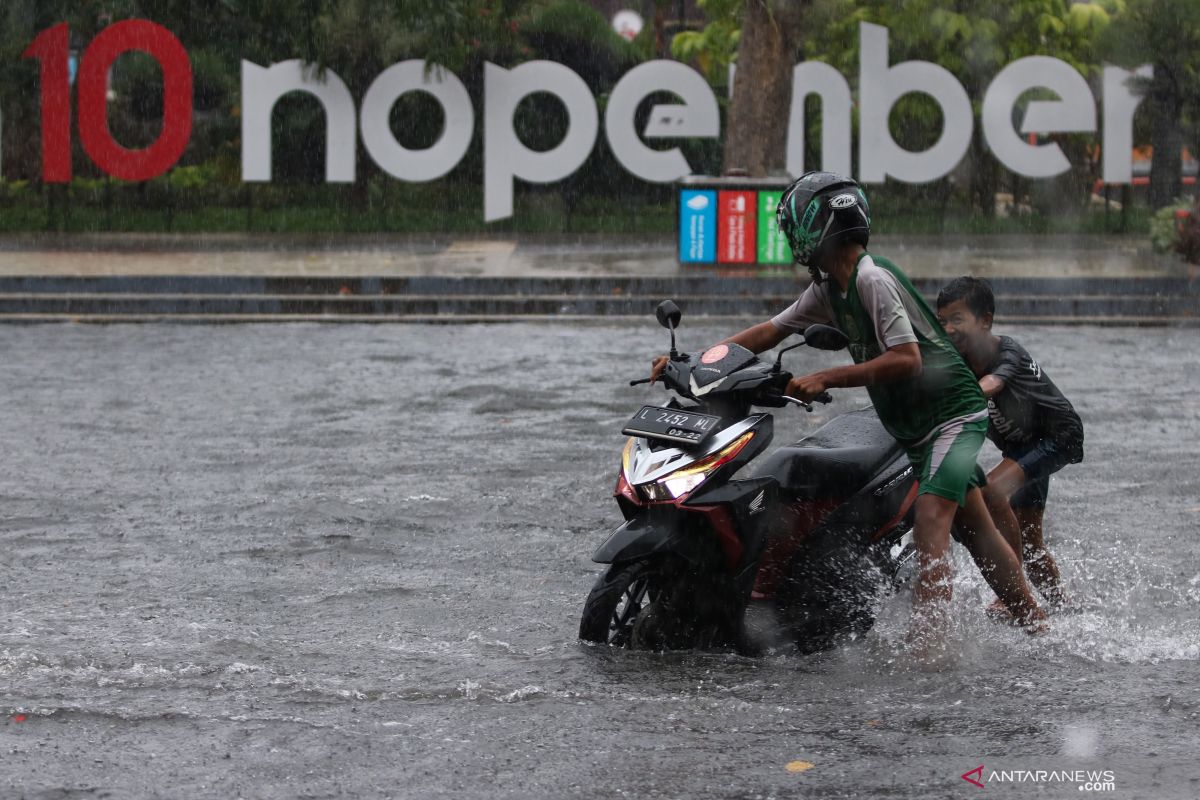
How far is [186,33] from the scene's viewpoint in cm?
3023

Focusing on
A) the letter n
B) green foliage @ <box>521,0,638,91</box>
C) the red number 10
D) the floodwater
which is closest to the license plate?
the floodwater

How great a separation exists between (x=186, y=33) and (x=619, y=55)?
7676mm

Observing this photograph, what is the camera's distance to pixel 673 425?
18.9 feet

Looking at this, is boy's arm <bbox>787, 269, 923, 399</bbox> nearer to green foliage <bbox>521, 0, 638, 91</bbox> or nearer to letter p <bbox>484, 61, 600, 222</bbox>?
letter p <bbox>484, 61, 600, 222</bbox>

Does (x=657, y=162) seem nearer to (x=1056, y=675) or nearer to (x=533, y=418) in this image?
(x=533, y=418)

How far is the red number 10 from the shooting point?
25.8m

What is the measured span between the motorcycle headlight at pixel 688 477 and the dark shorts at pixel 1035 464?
1.40 m

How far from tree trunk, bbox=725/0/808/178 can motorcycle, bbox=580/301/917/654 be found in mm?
18320

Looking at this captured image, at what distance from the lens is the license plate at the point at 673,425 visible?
5.68 metres

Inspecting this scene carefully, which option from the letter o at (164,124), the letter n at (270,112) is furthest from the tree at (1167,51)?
the letter o at (164,124)

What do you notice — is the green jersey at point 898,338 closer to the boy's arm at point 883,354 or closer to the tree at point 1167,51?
the boy's arm at point 883,354

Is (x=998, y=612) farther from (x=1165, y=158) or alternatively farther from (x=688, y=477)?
(x=1165, y=158)

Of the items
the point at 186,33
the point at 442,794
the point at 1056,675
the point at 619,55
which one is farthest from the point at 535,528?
the point at 619,55

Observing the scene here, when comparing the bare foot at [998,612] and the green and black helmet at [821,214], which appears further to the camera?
the bare foot at [998,612]
